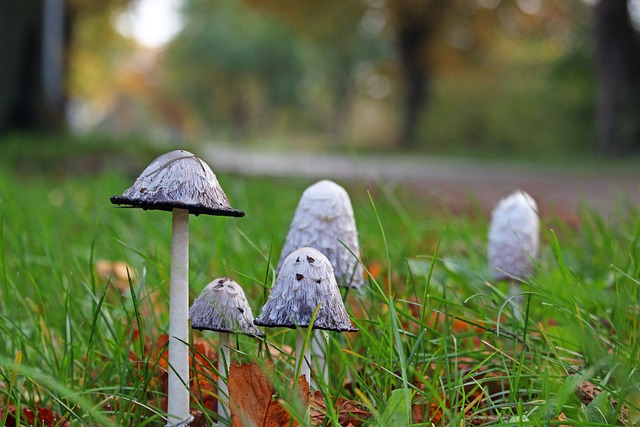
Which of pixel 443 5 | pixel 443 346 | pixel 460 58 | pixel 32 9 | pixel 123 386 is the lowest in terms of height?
pixel 123 386

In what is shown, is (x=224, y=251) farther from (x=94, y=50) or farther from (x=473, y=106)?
(x=94, y=50)

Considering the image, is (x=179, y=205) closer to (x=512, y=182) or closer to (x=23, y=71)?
(x=512, y=182)

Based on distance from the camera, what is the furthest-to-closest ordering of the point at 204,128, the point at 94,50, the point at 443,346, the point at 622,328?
the point at 204,128 → the point at 94,50 → the point at 622,328 → the point at 443,346

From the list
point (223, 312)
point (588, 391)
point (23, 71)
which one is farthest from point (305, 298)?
point (23, 71)

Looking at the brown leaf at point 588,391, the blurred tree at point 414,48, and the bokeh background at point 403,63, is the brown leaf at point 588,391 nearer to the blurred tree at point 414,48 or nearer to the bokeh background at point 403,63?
the bokeh background at point 403,63

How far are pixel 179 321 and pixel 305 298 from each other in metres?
0.19

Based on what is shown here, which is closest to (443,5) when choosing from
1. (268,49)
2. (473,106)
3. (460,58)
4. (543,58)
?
(460,58)

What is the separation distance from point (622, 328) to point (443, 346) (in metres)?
0.41

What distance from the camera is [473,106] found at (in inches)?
911

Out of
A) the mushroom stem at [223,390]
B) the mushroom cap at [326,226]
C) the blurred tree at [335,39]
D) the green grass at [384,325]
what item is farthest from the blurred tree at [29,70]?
the mushroom stem at [223,390]

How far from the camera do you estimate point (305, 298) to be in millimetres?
1098

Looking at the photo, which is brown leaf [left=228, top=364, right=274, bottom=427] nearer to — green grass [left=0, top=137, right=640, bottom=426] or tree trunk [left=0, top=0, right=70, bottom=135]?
green grass [left=0, top=137, right=640, bottom=426]

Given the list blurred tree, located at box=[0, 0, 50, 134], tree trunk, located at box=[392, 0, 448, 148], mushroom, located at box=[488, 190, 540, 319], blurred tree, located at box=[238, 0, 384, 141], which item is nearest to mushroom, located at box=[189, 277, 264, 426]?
mushroom, located at box=[488, 190, 540, 319]

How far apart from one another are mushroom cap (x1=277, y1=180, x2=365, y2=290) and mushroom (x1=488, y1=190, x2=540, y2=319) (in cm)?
64
